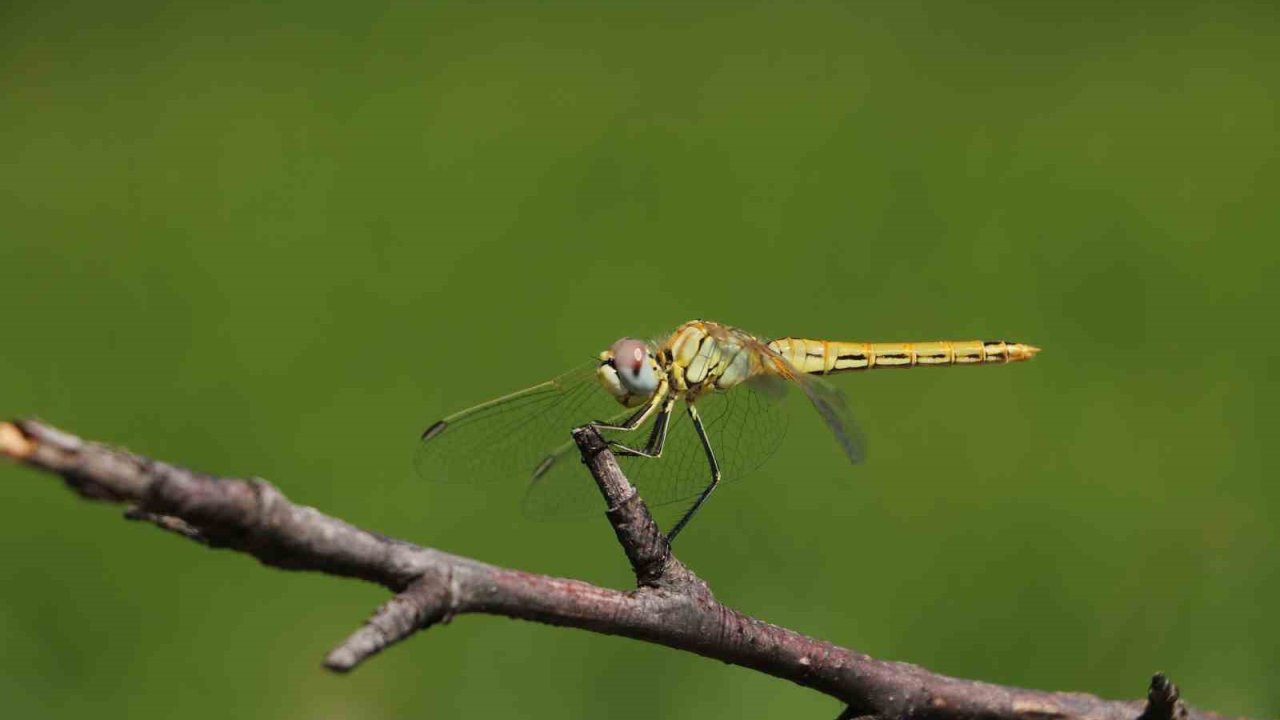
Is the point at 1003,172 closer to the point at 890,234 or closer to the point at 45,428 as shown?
the point at 890,234

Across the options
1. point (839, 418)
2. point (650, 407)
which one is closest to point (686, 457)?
point (650, 407)

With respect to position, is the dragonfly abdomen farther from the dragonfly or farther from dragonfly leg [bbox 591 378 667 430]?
dragonfly leg [bbox 591 378 667 430]

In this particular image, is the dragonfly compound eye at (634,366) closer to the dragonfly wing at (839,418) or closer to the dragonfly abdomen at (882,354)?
the dragonfly wing at (839,418)

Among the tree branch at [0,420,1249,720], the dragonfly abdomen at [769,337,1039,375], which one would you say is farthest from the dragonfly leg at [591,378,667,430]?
the tree branch at [0,420,1249,720]

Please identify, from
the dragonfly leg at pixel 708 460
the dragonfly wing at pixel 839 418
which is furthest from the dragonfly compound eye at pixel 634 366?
the dragonfly wing at pixel 839 418

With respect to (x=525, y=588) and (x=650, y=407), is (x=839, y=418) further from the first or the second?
(x=525, y=588)

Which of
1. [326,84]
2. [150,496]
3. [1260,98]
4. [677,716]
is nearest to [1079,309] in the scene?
[1260,98]

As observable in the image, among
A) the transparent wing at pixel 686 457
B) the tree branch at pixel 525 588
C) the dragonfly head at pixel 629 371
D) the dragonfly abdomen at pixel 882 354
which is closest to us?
the tree branch at pixel 525 588

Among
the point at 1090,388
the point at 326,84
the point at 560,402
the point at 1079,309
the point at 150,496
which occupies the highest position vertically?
the point at 326,84
